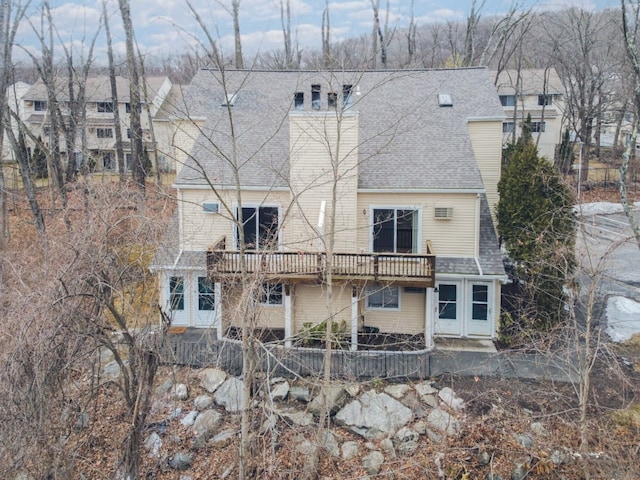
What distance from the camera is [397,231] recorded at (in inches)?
588

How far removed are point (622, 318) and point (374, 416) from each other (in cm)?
813

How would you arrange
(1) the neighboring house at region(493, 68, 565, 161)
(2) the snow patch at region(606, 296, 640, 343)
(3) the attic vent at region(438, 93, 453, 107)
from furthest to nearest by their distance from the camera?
(1) the neighboring house at region(493, 68, 565, 161), (3) the attic vent at region(438, 93, 453, 107), (2) the snow patch at region(606, 296, 640, 343)

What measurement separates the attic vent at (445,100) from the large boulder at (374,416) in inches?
389

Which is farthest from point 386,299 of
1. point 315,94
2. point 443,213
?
point 315,94

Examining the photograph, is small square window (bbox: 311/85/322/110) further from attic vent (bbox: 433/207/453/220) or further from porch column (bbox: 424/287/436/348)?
porch column (bbox: 424/287/436/348)

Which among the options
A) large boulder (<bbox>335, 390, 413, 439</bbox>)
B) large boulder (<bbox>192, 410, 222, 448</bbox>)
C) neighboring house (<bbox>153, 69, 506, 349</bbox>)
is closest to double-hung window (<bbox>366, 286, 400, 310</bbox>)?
neighboring house (<bbox>153, 69, 506, 349</bbox>)

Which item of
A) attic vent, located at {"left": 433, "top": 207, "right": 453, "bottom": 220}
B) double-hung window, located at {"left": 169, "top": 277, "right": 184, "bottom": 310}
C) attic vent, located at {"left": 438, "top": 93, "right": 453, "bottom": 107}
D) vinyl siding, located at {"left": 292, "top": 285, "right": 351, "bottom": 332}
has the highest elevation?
attic vent, located at {"left": 438, "top": 93, "right": 453, "bottom": 107}

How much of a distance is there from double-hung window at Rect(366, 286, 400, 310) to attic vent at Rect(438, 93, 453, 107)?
668cm

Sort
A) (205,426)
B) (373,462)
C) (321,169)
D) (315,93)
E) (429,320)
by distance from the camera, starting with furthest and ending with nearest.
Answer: (315,93) < (321,169) < (429,320) < (205,426) < (373,462)

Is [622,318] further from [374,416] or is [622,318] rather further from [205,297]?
[205,297]

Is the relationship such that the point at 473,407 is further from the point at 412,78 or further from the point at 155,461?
the point at 412,78

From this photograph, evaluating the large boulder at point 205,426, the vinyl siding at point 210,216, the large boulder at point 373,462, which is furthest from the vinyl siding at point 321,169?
the large boulder at point 373,462

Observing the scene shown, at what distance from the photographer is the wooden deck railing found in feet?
44.3

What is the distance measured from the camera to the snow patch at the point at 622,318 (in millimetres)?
14461
